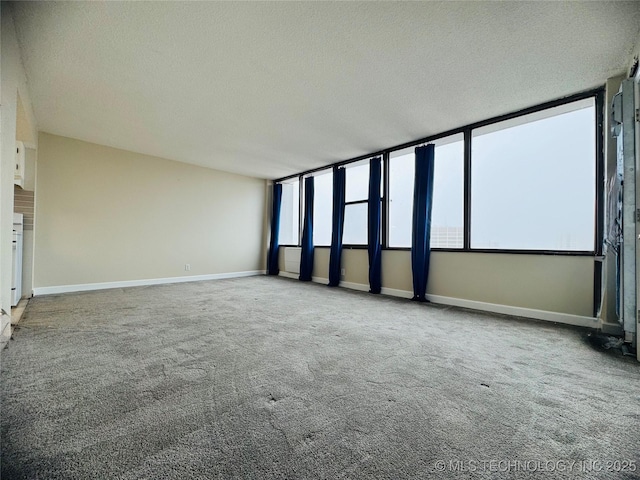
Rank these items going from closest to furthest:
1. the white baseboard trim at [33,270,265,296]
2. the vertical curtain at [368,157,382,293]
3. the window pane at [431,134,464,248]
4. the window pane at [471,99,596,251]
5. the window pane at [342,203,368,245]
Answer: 1. the window pane at [471,99,596,251]
2. the window pane at [431,134,464,248]
3. the white baseboard trim at [33,270,265,296]
4. the vertical curtain at [368,157,382,293]
5. the window pane at [342,203,368,245]

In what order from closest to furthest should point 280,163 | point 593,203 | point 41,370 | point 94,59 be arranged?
point 41,370
point 94,59
point 593,203
point 280,163

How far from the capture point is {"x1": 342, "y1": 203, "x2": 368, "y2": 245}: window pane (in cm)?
519

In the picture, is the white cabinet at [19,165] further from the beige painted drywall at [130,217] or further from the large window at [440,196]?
the large window at [440,196]

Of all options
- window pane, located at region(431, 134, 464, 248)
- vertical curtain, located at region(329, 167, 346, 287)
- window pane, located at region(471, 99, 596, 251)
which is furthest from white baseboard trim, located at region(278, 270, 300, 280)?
window pane, located at region(471, 99, 596, 251)

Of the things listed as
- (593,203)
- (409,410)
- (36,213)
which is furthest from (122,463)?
(36,213)

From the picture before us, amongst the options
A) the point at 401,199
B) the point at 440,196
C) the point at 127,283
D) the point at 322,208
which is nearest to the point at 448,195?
the point at 440,196

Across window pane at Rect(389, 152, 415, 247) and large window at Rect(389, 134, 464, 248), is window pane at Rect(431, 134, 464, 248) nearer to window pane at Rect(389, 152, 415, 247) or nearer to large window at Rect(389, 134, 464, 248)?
large window at Rect(389, 134, 464, 248)

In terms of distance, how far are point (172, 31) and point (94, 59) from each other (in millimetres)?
959

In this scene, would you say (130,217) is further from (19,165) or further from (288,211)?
(288,211)

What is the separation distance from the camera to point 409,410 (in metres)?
1.33

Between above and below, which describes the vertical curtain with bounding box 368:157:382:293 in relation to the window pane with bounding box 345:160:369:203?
below

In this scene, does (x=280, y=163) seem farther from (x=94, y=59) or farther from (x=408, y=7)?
(x=408, y=7)

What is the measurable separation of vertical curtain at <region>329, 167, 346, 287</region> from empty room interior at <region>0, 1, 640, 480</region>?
5cm

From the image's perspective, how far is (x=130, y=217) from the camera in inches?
198
